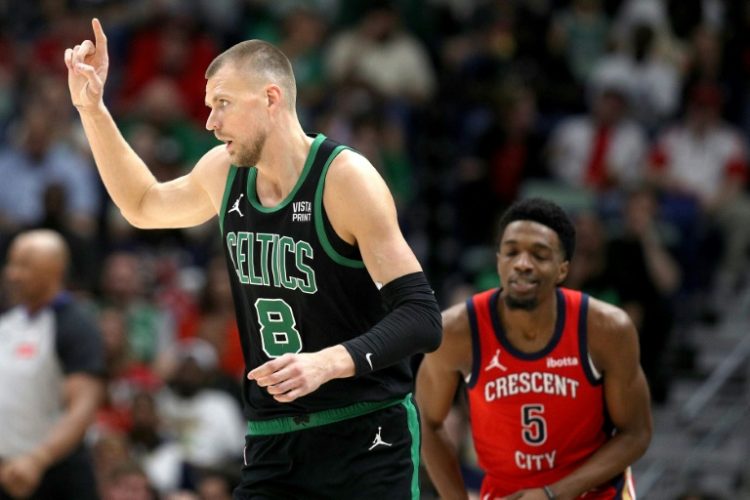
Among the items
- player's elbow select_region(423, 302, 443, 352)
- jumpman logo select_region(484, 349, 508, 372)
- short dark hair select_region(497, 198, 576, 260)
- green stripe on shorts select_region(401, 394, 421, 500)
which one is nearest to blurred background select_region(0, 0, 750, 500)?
jumpman logo select_region(484, 349, 508, 372)

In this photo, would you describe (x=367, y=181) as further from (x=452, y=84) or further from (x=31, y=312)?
(x=452, y=84)

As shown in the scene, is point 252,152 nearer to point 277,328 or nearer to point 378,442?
point 277,328

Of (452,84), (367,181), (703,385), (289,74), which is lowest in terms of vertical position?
(703,385)

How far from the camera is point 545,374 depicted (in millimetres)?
5789

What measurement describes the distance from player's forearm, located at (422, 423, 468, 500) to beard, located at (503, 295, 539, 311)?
734 millimetres

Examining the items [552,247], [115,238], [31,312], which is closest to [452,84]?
[115,238]

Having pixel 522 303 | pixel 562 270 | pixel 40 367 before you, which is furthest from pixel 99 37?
pixel 40 367

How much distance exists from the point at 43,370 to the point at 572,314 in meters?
3.93

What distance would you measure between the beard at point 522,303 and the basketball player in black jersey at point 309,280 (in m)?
0.83

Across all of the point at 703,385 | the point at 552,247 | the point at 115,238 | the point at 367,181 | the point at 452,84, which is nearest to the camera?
the point at 367,181

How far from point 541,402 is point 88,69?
239cm

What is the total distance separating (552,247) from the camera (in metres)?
→ 5.78

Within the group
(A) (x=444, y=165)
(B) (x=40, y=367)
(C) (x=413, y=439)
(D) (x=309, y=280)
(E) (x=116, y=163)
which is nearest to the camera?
(D) (x=309, y=280)

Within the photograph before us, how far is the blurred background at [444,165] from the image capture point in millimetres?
10828
